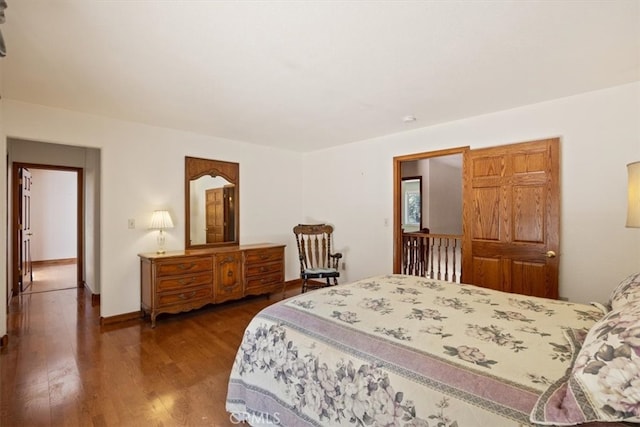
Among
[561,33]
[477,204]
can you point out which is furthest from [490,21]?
[477,204]

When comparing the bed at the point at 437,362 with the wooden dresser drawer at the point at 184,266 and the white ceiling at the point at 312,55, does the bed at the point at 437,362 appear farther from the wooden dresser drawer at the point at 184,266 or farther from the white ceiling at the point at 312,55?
the wooden dresser drawer at the point at 184,266

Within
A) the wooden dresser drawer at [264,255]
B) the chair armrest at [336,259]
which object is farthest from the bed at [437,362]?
the chair armrest at [336,259]

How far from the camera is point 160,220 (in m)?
3.64

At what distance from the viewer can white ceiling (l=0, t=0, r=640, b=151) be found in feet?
5.32

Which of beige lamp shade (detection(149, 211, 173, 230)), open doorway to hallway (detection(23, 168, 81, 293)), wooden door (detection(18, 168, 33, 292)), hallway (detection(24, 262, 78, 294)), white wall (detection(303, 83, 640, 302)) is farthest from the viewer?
open doorway to hallway (detection(23, 168, 81, 293))

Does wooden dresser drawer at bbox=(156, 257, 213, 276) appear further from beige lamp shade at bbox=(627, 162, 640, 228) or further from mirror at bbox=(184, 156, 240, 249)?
beige lamp shade at bbox=(627, 162, 640, 228)

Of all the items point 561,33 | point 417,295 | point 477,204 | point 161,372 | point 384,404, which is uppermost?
point 561,33

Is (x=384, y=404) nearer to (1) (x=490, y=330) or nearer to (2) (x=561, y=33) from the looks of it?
(1) (x=490, y=330)

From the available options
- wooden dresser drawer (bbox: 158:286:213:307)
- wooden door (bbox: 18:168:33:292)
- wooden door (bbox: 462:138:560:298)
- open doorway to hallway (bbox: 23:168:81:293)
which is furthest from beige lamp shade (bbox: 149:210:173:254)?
open doorway to hallway (bbox: 23:168:81:293)

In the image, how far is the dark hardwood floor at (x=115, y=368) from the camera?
1894 mm

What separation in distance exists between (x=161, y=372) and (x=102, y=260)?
170 centimetres

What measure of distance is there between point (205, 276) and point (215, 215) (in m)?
0.98

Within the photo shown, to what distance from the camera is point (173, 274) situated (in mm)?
3471

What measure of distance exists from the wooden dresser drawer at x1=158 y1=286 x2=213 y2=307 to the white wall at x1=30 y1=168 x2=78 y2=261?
5417 mm
